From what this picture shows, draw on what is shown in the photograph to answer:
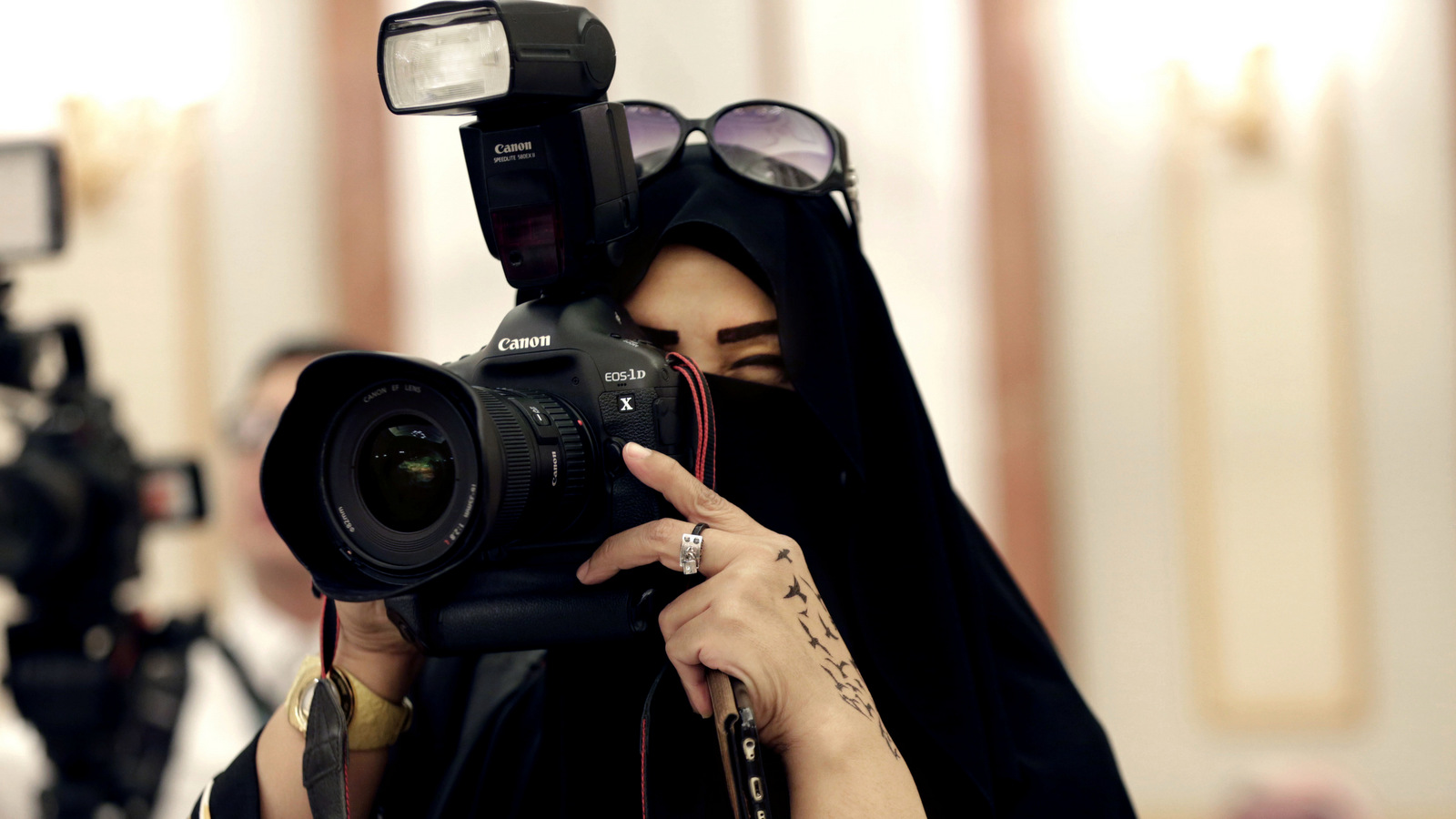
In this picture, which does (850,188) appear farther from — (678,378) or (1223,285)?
(1223,285)

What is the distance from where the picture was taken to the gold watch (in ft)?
2.48

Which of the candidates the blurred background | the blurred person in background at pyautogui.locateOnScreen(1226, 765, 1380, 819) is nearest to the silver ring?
the blurred person in background at pyautogui.locateOnScreen(1226, 765, 1380, 819)

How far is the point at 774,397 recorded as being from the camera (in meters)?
0.83

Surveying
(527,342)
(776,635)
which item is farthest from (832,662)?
(527,342)

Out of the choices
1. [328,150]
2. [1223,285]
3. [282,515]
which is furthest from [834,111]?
[282,515]

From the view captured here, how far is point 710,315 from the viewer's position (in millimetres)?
817

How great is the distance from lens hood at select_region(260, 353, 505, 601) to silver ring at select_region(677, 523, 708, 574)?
0.40 feet

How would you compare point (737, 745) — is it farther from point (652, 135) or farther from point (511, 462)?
point (652, 135)

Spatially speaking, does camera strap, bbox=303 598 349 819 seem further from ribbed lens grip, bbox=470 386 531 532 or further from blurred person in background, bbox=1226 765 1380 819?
blurred person in background, bbox=1226 765 1380 819

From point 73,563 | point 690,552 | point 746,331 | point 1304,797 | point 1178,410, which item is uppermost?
point 746,331

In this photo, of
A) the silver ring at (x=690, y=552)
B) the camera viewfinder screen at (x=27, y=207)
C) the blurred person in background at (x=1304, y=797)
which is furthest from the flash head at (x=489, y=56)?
the blurred person in background at (x=1304, y=797)

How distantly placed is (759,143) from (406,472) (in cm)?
40

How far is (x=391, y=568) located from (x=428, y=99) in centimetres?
28

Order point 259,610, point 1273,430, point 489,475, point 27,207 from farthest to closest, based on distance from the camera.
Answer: point 1273,430
point 259,610
point 27,207
point 489,475
